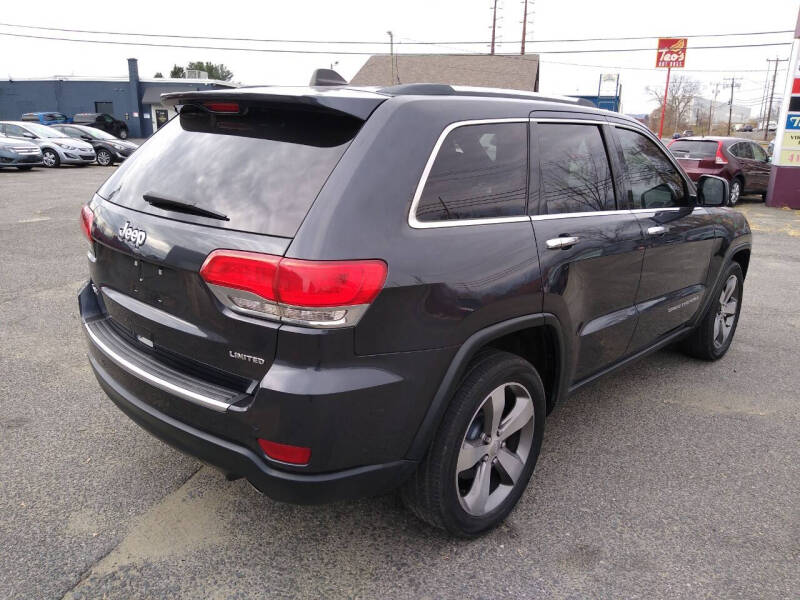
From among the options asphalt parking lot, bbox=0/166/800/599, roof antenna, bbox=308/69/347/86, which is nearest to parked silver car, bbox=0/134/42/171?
asphalt parking lot, bbox=0/166/800/599

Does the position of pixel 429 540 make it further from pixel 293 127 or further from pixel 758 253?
pixel 758 253

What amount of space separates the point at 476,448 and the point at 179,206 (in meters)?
1.49

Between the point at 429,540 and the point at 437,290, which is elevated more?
the point at 437,290

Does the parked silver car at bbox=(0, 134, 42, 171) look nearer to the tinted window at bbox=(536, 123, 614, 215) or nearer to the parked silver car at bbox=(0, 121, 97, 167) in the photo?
the parked silver car at bbox=(0, 121, 97, 167)

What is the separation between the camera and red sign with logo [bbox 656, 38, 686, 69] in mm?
28391

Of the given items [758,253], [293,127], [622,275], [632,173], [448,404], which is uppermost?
[293,127]

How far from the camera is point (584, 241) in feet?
9.77

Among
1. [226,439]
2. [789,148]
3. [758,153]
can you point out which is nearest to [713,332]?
[226,439]

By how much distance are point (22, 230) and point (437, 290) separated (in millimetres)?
9007

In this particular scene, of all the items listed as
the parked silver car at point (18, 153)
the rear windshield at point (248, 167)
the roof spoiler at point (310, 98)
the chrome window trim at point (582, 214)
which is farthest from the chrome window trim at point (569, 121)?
the parked silver car at point (18, 153)

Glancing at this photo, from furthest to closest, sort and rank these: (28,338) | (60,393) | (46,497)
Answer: (28,338)
(60,393)
(46,497)

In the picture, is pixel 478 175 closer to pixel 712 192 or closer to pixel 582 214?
pixel 582 214

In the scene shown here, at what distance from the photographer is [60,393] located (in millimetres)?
3889

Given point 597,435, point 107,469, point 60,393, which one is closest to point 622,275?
point 597,435
